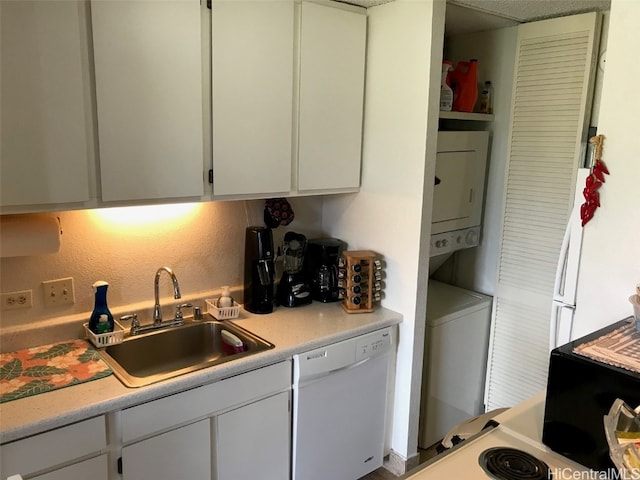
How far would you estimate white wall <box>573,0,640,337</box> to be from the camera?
177 centimetres

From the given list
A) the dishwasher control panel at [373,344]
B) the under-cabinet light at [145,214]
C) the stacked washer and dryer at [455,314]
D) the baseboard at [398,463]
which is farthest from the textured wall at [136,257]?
the baseboard at [398,463]

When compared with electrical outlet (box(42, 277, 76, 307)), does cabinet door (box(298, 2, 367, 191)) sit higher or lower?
higher

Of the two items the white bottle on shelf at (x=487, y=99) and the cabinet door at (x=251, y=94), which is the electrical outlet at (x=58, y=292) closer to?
the cabinet door at (x=251, y=94)

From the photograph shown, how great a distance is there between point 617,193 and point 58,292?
6.99 feet

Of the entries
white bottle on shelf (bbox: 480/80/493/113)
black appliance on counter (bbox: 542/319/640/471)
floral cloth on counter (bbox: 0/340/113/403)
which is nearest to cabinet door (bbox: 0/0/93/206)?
floral cloth on counter (bbox: 0/340/113/403)

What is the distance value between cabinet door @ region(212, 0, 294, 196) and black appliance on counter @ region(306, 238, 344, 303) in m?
0.48

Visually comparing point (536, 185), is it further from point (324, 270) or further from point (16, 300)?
point (16, 300)

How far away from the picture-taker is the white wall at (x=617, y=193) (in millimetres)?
1766

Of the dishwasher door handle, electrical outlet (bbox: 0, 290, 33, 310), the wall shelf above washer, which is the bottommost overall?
the dishwasher door handle

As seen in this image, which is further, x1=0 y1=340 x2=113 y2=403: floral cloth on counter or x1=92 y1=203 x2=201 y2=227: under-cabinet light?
x1=92 y1=203 x2=201 y2=227: under-cabinet light

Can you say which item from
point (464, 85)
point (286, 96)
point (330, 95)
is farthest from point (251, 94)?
point (464, 85)

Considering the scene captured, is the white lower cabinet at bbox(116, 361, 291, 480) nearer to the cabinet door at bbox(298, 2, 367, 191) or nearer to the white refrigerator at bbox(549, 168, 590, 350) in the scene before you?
the cabinet door at bbox(298, 2, 367, 191)

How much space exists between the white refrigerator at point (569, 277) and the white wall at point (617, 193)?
0.08 metres

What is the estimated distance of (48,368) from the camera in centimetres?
195
